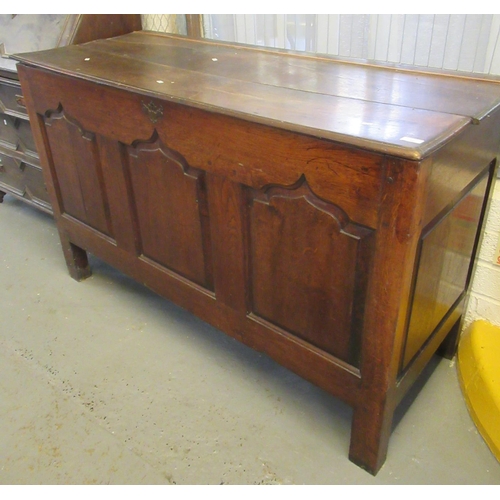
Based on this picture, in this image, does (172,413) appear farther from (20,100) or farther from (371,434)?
(20,100)

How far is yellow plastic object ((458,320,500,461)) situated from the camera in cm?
147

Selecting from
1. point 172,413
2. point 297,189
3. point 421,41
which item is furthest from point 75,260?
point 421,41

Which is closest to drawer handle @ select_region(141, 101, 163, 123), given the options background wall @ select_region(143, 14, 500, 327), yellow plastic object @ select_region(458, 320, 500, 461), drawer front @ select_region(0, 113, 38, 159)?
background wall @ select_region(143, 14, 500, 327)

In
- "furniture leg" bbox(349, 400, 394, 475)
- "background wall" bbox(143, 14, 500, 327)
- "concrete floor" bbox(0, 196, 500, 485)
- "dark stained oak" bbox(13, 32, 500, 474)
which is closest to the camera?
"dark stained oak" bbox(13, 32, 500, 474)

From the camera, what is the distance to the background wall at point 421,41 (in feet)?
5.07

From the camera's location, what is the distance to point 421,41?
5.41 ft

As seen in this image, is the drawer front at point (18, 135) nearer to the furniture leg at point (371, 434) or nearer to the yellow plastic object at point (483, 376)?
the furniture leg at point (371, 434)

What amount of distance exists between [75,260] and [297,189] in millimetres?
1317

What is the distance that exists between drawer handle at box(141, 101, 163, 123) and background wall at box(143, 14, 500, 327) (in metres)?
0.72

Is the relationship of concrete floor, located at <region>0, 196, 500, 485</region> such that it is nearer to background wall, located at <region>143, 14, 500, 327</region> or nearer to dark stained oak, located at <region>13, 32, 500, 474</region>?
dark stained oak, located at <region>13, 32, 500, 474</region>

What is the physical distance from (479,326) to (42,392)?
1.44 metres

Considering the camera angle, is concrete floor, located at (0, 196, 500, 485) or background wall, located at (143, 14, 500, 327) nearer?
concrete floor, located at (0, 196, 500, 485)

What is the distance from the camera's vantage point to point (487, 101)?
1207mm

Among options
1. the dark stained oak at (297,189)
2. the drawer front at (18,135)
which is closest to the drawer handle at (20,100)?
the drawer front at (18,135)
